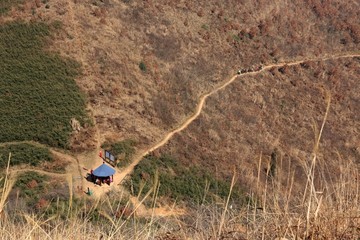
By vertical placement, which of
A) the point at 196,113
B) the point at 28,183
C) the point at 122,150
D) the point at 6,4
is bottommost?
the point at 28,183

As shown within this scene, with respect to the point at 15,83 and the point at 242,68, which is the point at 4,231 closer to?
the point at 15,83

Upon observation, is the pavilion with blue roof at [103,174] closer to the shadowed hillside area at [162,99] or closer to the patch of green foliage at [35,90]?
the shadowed hillside area at [162,99]

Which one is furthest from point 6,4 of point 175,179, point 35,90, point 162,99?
point 175,179

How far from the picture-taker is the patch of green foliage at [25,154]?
79.8 ft

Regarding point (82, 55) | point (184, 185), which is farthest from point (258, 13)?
point (184, 185)

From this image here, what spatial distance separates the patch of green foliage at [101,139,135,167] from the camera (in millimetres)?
26375

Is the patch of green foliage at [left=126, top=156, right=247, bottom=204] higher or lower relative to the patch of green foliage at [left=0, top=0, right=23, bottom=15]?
lower

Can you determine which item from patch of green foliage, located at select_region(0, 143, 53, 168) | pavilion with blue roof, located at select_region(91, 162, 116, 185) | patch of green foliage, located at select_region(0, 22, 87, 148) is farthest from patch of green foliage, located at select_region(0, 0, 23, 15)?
pavilion with blue roof, located at select_region(91, 162, 116, 185)

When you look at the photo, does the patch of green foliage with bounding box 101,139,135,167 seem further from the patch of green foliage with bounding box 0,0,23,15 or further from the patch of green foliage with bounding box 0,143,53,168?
the patch of green foliage with bounding box 0,0,23,15

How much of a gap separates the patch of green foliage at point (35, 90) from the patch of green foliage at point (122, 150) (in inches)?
102

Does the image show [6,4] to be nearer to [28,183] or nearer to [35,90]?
[35,90]

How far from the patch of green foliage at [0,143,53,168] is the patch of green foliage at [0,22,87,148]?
2.30 feet

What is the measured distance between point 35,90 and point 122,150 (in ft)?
23.0

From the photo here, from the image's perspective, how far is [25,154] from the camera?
24.7 meters
